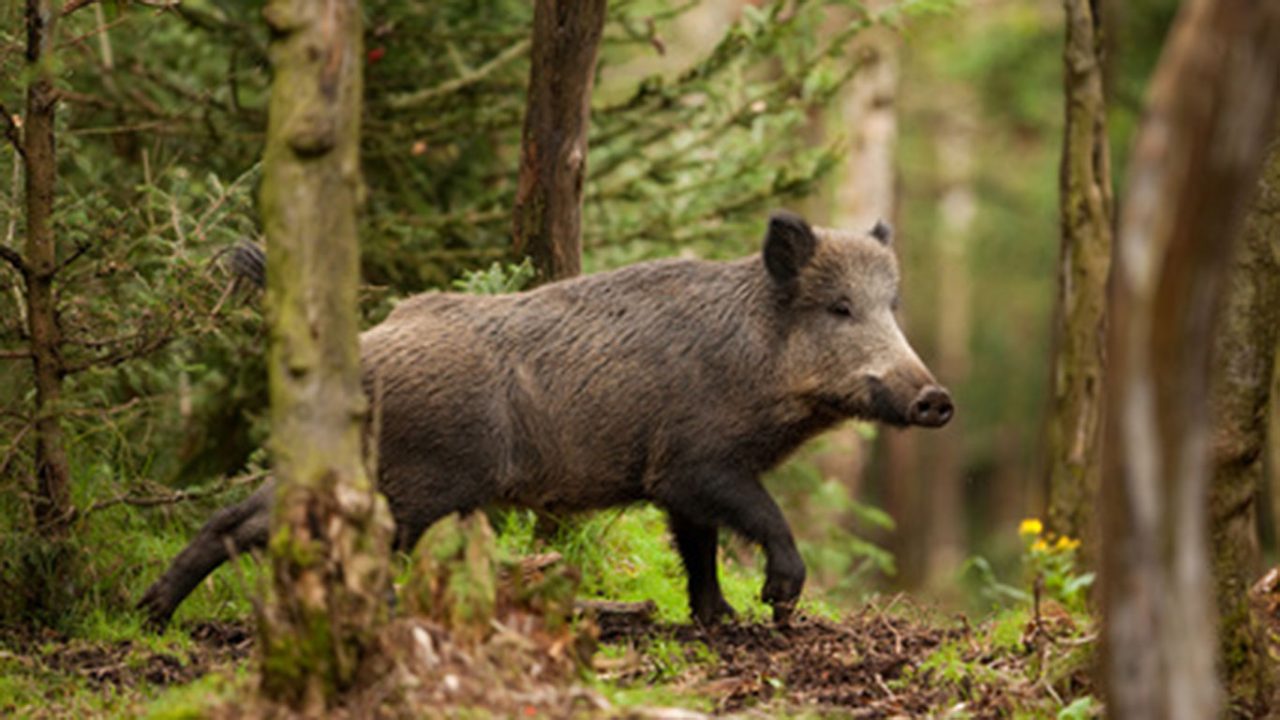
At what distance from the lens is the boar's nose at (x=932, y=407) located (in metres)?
6.60

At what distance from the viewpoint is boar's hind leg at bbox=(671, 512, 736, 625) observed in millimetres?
7113

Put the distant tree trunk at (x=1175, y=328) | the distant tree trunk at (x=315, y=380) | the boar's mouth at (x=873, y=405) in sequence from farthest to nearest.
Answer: the boar's mouth at (x=873, y=405), the distant tree trunk at (x=315, y=380), the distant tree trunk at (x=1175, y=328)

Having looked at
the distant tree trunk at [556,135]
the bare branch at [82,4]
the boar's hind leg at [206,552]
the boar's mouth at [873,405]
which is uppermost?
the bare branch at [82,4]

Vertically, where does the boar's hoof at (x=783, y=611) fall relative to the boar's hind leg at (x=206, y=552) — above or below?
below

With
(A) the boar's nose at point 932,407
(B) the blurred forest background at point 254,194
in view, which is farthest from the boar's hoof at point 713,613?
(A) the boar's nose at point 932,407

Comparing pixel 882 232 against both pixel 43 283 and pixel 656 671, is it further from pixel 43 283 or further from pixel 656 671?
pixel 43 283

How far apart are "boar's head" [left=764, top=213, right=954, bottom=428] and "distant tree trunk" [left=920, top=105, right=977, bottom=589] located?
74.4 ft

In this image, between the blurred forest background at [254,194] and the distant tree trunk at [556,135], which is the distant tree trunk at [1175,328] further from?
the distant tree trunk at [556,135]

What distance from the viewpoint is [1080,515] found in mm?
9211

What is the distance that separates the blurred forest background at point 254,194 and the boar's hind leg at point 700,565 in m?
0.88

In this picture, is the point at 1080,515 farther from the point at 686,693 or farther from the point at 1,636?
the point at 1,636

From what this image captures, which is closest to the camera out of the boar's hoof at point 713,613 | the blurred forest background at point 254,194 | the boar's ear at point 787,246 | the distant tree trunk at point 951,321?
the blurred forest background at point 254,194

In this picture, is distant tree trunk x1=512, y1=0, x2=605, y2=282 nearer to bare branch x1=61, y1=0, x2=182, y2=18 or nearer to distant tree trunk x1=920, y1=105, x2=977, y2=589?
bare branch x1=61, y1=0, x2=182, y2=18

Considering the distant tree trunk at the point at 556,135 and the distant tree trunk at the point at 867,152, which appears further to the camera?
the distant tree trunk at the point at 867,152
